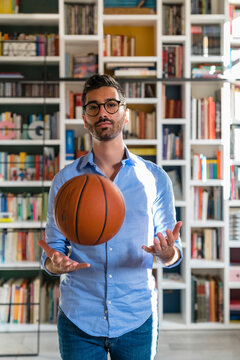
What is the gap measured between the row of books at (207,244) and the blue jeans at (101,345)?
2.43 metres

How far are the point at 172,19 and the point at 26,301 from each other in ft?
9.02

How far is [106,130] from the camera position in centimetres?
127

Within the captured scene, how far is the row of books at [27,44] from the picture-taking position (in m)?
3.54

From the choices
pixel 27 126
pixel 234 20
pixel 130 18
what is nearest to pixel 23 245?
pixel 27 126

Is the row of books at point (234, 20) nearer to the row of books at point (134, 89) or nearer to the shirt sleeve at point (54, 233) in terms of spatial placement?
the row of books at point (134, 89)

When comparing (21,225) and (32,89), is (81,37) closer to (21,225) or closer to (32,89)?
(32,89)

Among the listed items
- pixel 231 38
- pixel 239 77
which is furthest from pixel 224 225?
pixel 231 38

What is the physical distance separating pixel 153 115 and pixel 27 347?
214 cm

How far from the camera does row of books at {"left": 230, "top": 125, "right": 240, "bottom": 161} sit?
360 cm

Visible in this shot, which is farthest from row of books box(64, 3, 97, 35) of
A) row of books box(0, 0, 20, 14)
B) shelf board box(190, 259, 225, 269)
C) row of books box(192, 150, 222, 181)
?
shelf board box(190, 259, 225, 269)

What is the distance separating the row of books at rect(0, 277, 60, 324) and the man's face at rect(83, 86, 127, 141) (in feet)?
8.10

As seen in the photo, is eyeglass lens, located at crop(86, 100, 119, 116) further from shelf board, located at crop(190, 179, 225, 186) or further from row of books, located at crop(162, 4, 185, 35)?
row of books, located at crop(162, 4, 185, 35)

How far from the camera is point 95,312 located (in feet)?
4.12

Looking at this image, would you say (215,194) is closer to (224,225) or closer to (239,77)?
(224,225)
